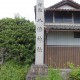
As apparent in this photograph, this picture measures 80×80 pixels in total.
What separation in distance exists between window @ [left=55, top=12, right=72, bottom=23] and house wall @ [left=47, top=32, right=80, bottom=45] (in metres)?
2.00

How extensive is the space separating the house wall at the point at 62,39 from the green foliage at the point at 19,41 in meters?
3.05

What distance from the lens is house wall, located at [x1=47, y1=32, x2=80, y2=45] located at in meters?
20.8

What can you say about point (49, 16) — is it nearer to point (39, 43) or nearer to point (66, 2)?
point (66, 2)

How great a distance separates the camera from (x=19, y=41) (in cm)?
2422

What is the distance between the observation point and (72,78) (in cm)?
1403

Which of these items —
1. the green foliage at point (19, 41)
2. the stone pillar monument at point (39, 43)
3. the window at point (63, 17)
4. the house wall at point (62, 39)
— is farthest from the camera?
the green foliage at point (19, 41)

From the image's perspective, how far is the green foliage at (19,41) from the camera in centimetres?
2347

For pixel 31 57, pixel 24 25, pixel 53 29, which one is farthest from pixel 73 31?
pixel 24 25

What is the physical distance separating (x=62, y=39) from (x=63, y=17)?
2.71 m

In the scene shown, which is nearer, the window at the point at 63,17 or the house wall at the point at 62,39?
Answer: the house wall at the point at 62,39

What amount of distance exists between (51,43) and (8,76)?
7131 mm

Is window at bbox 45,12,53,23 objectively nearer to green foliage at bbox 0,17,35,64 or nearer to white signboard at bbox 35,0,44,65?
green foliage at bbox 0,17,35,64

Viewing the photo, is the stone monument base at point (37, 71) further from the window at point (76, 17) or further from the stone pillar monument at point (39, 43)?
the window at point (76, 17)

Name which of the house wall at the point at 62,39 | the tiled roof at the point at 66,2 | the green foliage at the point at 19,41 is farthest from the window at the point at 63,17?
the green foliage at the point at 19,41
